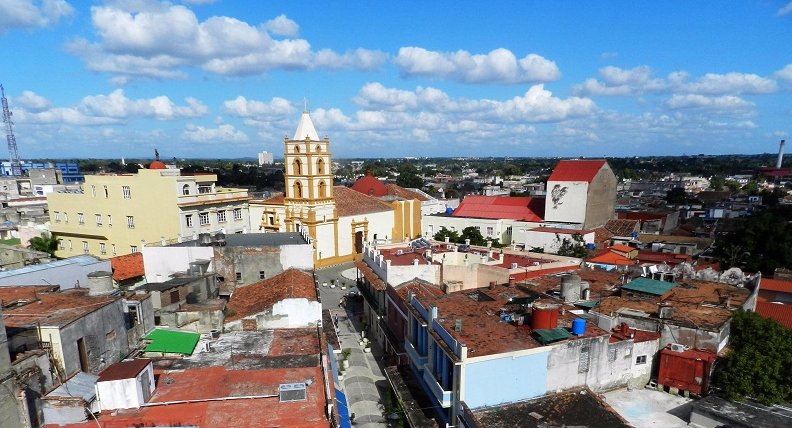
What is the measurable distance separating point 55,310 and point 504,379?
55.0 ft

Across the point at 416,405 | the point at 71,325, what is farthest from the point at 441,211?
the point at 71,325

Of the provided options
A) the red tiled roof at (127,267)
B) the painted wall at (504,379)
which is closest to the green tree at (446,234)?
the red tiled roof at (127,267)

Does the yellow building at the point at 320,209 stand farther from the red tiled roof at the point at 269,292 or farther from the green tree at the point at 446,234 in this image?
the red tiled roof at the point at 269,292

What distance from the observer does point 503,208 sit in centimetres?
6044

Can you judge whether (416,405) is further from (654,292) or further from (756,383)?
(654,292)

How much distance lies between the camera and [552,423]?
15125 millimetres

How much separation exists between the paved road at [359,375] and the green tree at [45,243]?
29568mm

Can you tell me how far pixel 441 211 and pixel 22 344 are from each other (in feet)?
204

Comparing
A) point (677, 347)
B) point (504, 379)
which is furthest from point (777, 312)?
point (504, 379)

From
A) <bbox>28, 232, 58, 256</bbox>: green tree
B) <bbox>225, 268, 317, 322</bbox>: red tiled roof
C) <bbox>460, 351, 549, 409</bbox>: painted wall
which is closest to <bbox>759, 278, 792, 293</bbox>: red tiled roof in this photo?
<bbox>460, 351, 549, 409</bbox>: painted wall

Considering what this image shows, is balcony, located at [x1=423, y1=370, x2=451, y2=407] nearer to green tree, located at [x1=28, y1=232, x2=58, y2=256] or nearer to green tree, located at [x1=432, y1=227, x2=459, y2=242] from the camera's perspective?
green tree, located at [x1=432, y1=227, x2=459, y2=242]

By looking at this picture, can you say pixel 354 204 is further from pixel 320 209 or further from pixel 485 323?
pixel 485 323

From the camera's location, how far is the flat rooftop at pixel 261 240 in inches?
1075

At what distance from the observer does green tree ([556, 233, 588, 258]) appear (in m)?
42.1
